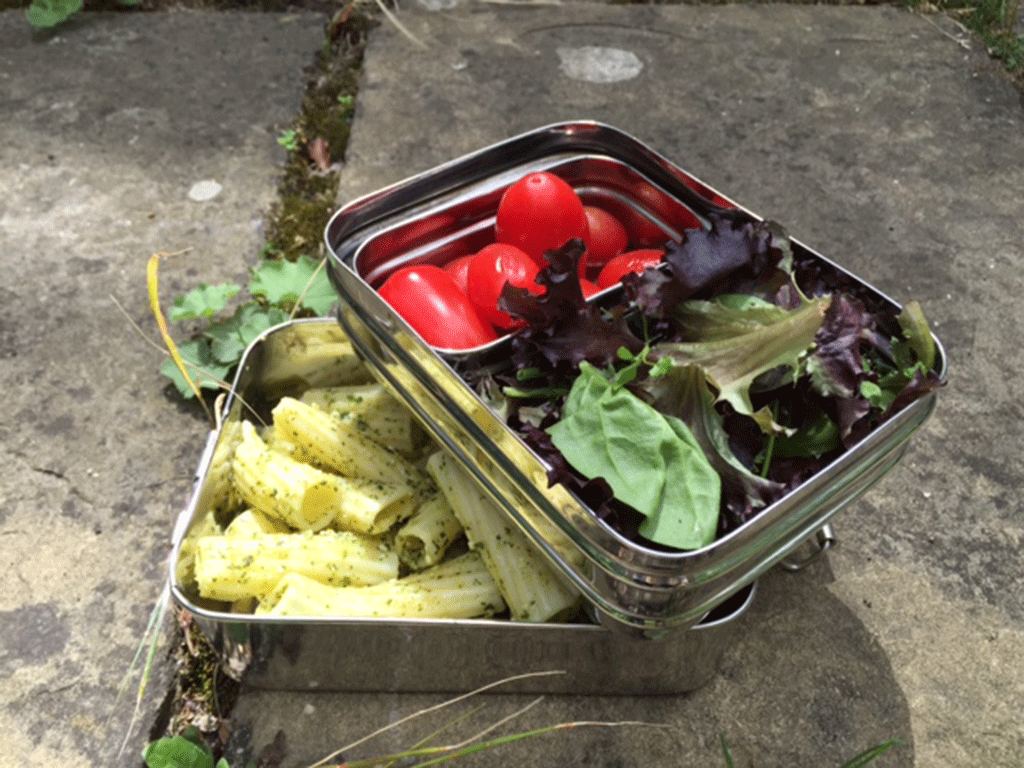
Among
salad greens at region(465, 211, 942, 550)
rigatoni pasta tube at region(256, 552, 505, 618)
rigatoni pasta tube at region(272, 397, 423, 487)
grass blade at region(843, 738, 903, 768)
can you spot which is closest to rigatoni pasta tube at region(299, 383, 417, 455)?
rigatoni pasta tube at region(272, 397, 423, 487)

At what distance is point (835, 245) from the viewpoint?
2604mm

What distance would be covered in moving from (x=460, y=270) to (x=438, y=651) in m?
0.63

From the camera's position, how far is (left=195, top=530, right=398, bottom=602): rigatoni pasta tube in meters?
1.62

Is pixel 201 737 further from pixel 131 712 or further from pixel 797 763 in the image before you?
pixel 797 763

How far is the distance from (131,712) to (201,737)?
121 mm

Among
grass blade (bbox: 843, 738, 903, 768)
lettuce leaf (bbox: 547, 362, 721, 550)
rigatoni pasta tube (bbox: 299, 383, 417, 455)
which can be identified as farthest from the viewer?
rigatoni pasta tube (bbox: 299, 383, 417, 455)

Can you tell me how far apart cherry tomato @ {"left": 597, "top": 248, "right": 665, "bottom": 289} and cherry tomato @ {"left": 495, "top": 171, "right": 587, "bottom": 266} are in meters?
0.09

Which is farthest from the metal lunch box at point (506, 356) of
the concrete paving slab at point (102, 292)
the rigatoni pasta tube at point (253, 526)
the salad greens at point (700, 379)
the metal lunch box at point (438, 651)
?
the concrete paving slab at point (102, 292)

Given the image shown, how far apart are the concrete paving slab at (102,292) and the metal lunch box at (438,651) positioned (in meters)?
0.24

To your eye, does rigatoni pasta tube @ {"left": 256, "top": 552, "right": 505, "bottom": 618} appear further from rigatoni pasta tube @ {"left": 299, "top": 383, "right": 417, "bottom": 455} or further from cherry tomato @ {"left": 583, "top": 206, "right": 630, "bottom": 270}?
cherry tomato @ {"left": 583, "top": 206, "right": 630, "bottom": 270}

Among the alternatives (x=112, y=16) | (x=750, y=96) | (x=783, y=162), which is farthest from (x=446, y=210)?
(x=112, y=16)

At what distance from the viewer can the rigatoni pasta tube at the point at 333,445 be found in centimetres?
180

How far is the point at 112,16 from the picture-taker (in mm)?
3281

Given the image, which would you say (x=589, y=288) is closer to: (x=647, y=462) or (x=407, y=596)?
(x=647, y=462)
